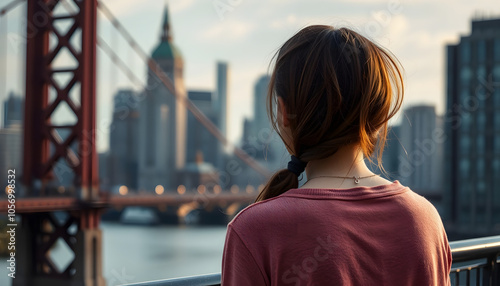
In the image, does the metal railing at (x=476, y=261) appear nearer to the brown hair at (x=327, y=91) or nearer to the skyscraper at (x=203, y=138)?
the brown hair at (x=327, y=91)

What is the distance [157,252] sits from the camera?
24.0 meters

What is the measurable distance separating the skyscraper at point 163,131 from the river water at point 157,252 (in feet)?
23.7

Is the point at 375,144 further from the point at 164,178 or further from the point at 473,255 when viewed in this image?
Result: the point at 164,178

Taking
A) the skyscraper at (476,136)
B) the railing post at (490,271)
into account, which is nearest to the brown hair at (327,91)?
the railing post at (490,271)

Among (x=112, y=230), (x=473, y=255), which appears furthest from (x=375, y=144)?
(x=112, y=230)

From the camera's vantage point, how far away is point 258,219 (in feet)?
2.54

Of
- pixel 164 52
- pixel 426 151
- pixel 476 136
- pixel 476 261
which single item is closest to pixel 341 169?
pixel 476 261

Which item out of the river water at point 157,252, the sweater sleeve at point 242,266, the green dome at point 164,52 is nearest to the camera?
the sweater sleeve at point 242,266

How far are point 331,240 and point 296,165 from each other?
0.42 ft

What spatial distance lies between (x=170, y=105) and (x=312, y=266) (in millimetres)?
44054

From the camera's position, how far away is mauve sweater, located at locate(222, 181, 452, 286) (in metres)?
0.77

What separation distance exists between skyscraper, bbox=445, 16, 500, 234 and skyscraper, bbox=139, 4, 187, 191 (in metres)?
16.6

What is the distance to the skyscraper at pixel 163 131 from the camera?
134 feet

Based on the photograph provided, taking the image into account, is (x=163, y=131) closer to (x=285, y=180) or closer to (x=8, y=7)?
(x=8, y=7)
